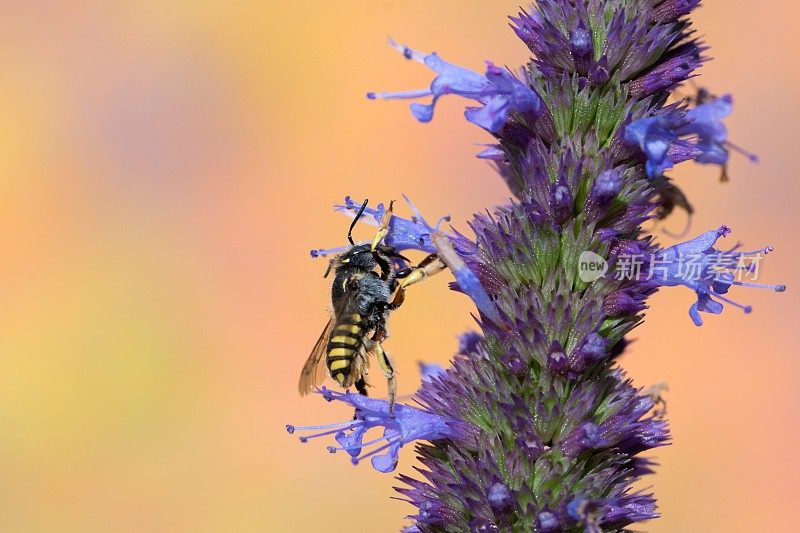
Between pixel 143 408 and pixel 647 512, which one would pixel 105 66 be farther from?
pixel 647 512

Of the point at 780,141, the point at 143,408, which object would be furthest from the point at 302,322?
the point at 780,141

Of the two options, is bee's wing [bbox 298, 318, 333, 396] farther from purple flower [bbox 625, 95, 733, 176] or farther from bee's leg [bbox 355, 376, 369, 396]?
purple flower [bbox 625, 95, 733, 176]

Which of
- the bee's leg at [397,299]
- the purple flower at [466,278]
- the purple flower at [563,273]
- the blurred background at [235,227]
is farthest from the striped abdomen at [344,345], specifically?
the blurred background at [235,227]

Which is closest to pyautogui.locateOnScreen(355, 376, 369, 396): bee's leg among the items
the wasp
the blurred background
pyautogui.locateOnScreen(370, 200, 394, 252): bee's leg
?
the wasp

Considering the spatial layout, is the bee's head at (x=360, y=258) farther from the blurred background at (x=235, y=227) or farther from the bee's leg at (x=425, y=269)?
the blurred background at (x=235, y=227)

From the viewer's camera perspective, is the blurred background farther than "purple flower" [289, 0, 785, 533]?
Yes

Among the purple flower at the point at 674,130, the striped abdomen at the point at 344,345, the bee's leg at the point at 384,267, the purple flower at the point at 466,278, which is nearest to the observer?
the purple flower at the point at 674,130
